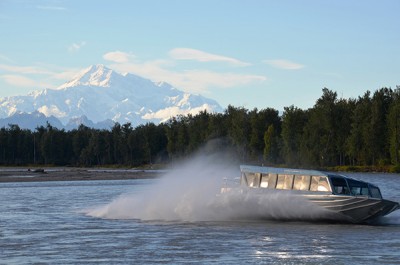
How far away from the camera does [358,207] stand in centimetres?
4522

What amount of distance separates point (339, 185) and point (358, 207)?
6.51ft

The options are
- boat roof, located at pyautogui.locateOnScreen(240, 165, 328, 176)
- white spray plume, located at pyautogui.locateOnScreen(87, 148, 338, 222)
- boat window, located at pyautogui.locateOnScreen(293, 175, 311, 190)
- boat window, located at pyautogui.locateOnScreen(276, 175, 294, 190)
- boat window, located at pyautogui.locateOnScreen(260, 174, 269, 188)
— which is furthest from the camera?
boat window, located at pyautogui.locateOnScreen(260, 174, 269, 188)

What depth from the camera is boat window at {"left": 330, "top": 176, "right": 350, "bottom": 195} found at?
4609 centimetres

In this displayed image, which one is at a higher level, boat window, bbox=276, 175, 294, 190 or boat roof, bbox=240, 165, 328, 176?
boat roof, bbox=240, 165, 328, 176

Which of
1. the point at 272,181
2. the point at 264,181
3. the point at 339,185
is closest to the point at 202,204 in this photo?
the point at 264,181

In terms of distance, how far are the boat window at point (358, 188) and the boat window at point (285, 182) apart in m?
4.10

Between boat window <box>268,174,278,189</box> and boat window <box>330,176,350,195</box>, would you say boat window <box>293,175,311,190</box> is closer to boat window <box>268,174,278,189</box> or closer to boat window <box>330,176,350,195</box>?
boat window <box>268,174,278,189</box>

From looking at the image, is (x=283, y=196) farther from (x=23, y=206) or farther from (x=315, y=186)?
(x=23, y=206)

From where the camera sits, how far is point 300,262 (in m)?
31.8

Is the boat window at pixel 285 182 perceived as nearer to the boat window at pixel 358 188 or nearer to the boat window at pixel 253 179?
the boat window at pixel 253 179

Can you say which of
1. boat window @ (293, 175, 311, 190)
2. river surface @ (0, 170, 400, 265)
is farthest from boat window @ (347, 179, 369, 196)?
boat window @ (293, 175, 311, 190)

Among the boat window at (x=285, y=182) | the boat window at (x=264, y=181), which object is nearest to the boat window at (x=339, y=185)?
the boat window at (x=285, y=182)

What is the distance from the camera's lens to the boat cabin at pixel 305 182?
4600cm

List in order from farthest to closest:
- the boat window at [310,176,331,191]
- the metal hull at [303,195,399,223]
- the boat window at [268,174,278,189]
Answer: the boat window at [268,174,278,189] → the boat window at [310,176,331,191] → the metal hull at [303,195,399,223]
